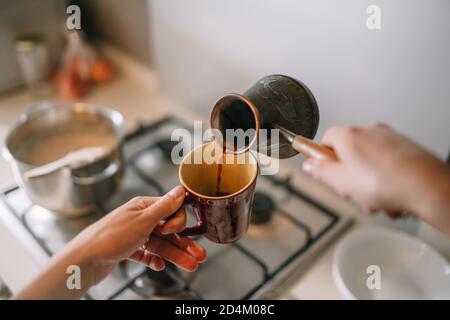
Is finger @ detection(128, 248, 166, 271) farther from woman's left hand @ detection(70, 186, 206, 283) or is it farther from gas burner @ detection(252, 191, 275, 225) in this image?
gas burner @ detection(252, 191, 275, 225)

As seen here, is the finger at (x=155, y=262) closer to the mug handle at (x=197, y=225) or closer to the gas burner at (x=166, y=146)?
the mug handle at (x=197, y=225)

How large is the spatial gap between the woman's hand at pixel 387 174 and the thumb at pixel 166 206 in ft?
0.53

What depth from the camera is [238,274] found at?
30.1 inches

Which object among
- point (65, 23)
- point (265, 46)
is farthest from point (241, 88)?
point (65, 23)

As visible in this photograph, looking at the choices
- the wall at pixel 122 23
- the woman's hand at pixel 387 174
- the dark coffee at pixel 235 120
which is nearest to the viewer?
the woman's hand at pixel 387 174

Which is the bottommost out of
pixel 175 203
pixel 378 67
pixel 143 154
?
pixel 143 154

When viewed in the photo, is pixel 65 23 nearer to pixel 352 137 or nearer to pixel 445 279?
pixel 352 137

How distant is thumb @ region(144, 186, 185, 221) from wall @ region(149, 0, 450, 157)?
21 cm

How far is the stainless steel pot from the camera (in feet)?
2.47

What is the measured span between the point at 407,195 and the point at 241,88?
465 millimetres

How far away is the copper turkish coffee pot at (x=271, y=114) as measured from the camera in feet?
1.81

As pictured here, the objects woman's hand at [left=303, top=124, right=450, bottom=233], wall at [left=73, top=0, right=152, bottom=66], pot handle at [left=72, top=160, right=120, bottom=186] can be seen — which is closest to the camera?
woman's hand at [left=303, top=124, right=450, bottom=233]

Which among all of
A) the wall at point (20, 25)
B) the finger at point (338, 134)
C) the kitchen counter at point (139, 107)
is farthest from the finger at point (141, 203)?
the wall at point (20, 25)

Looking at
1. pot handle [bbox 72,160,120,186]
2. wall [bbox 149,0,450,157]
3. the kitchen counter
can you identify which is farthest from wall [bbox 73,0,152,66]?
pot handle [bbox 72,160,120,186]
